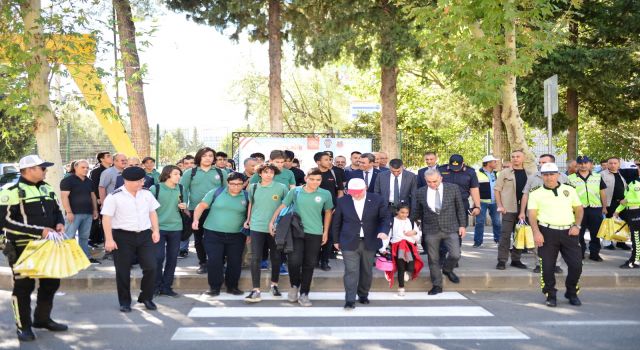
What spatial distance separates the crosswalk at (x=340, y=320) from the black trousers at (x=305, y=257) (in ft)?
1.26

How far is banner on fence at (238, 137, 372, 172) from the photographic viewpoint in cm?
1678

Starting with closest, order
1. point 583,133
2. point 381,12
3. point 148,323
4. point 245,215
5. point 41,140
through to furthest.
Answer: point 148,323, point 245,215, point 41,140, point 381,12, point 583,133

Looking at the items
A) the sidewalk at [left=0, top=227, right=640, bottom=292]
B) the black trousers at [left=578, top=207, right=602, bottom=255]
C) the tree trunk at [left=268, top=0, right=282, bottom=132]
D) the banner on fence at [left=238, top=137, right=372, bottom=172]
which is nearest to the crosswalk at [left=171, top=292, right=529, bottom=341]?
the sidewalk at [left=0, top=227, right=640, bottom=292]

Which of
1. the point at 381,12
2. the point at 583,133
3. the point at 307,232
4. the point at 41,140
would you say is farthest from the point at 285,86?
the point at 307,232

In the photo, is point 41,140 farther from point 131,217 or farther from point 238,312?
point 238,312

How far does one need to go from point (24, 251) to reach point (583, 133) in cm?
3483

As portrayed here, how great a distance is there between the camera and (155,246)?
25.5 ft

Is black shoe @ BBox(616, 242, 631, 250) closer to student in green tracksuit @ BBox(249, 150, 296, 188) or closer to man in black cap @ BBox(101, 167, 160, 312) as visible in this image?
student in green tracksuit @ BBox(249, 150, 296, 188)

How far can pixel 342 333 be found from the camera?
6512 millimetres

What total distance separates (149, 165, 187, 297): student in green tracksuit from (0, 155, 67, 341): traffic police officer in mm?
1602

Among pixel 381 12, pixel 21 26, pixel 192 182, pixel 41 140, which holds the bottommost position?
pixel 192 182

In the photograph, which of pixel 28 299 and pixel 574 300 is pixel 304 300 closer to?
pixel 28 299

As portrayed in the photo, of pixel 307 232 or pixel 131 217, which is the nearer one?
pixel 131 217

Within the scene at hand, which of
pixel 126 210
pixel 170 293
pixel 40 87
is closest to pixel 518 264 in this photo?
pixel 170 293
